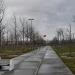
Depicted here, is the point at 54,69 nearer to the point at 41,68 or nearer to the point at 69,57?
the point at 41,68

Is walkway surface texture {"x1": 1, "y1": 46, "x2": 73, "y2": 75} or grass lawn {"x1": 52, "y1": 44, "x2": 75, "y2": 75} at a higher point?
walkway surface texture {"x1": 1, "y1": 46, "x2": 73, "y2": 75}

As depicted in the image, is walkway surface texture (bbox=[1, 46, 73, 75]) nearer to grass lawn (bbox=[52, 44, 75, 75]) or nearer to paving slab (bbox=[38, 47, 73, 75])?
paving slab (bbox=[38, 47, 73, 75])

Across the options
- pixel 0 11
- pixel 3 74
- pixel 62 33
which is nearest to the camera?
pixel 3 74

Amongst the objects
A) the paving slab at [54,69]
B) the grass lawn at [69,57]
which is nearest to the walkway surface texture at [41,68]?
the paving slab at [54,69]

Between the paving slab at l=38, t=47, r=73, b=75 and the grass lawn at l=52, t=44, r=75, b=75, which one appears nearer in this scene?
the paving slab at l=38, t=47, r=73, b=75

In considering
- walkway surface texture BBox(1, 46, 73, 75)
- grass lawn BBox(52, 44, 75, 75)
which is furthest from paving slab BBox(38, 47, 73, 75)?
grass lawn BBox(52, 44, 75, 75)

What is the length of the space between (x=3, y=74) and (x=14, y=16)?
4903 cm

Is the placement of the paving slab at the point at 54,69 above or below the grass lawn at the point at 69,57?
above

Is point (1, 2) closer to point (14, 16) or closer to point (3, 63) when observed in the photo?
point (3, 63)

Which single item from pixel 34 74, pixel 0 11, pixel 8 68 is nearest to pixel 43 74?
pixel 34 74

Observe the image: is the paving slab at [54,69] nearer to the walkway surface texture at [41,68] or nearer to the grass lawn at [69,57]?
the walkway surface texture at [41,68]

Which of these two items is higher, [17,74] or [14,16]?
[14,16]

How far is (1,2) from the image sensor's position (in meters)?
36.2

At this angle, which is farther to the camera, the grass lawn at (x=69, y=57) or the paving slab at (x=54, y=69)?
the grass lawn at (x=69, y=57)
